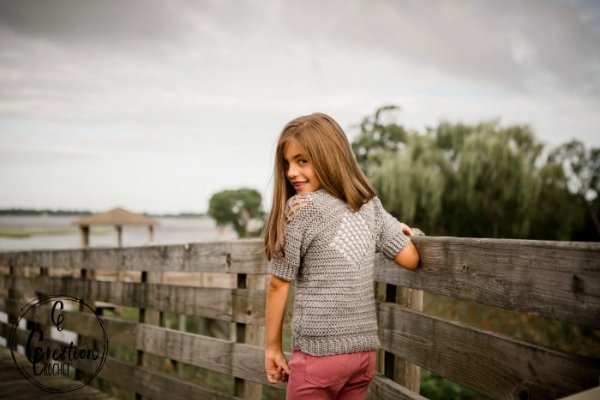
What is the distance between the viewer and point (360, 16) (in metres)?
22.8

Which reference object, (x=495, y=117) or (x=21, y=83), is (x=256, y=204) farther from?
(x=495, y=117)

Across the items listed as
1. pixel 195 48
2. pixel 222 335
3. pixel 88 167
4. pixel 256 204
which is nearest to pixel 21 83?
pixel 195 48

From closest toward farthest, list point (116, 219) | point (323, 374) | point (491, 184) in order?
point (323, 374) < point (491, 184) < point (116, 219)

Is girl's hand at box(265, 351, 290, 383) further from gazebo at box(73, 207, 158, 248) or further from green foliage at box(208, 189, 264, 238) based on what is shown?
green foliage at box(208, 189, 264, 238)

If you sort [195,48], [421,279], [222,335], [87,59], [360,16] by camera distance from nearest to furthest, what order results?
[421,279]
[222,335]
[87,59]
[360,16]
[195,48]

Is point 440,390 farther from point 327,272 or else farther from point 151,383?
point 327,272

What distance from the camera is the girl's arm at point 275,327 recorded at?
6.05ft

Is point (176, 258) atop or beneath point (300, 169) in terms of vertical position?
beneath

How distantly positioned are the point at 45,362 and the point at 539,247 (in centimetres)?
431

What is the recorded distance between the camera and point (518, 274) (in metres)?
1.52

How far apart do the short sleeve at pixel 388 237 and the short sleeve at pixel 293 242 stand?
315mm

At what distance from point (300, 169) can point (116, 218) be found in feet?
81.6

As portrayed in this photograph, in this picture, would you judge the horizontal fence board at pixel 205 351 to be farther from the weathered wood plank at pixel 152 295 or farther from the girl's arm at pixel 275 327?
the girl's arm at pixel 275 327

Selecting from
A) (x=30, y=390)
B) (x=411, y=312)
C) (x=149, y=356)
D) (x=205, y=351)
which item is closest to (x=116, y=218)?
(x=30, y=390)
